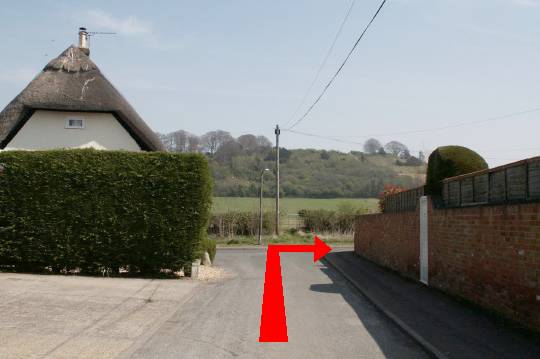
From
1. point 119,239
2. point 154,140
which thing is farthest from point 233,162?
point 119,239

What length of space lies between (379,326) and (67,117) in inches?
740

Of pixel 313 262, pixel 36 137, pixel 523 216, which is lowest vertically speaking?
pixel 313 262

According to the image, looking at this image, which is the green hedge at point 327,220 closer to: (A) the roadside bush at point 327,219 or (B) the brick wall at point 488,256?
(A) the roadside bush at point 327,219

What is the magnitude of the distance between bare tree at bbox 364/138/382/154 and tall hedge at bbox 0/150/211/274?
77957 millimetres

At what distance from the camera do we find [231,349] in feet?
25.7

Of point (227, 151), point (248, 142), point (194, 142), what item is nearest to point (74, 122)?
point (194, 142)

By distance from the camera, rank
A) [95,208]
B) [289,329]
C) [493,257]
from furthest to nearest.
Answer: [95,208] → [493,257] → [289,329]

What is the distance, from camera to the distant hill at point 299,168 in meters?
66.0

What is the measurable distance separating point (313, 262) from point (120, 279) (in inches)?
410

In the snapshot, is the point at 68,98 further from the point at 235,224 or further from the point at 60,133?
the point at 235,224

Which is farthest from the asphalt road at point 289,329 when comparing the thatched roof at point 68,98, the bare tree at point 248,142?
the bare tree at point 248,142

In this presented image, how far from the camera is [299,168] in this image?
77625 mm

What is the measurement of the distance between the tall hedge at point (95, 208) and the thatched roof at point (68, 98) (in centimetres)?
867

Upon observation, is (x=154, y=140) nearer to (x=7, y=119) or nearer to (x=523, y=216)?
(x=7, y=119)
